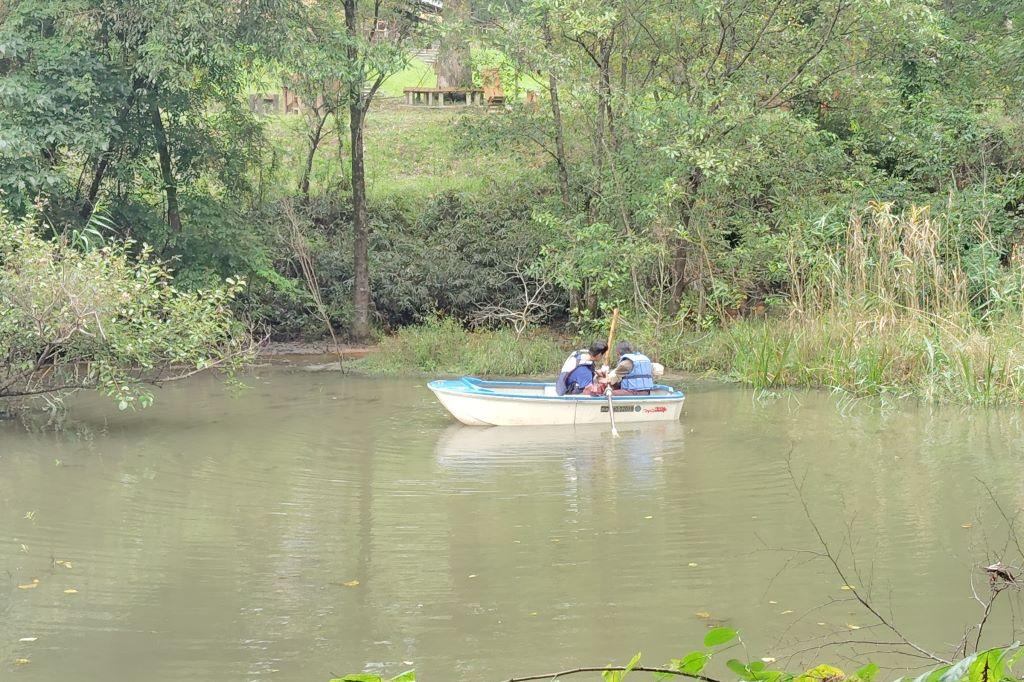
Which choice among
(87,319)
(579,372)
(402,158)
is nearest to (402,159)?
(402,158)

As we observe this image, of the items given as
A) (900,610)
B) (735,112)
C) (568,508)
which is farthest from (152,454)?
(735,112)

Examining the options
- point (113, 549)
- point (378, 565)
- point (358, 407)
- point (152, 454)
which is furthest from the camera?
point (358, 407)

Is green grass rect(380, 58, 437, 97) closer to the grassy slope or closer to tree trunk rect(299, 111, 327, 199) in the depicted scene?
the grassy slope

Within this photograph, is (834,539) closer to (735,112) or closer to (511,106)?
(735,112)

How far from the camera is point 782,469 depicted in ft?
35.8

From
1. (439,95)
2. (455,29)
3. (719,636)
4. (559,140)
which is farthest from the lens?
(439,95)

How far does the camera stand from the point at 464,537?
8539 mm

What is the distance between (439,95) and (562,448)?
63.8 ft

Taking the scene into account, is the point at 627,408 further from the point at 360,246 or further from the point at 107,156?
the point at 107,156

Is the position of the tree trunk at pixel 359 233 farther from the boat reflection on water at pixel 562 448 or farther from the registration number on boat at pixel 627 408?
the registration number on boat at pixel 627 408

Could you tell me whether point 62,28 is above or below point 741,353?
above

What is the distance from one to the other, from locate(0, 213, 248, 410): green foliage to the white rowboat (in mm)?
2750

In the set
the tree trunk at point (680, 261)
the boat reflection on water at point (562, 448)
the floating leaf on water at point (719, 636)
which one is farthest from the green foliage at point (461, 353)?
the floating leaf on water at point (719, 636)

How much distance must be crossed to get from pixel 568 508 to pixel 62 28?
37.4 feet
